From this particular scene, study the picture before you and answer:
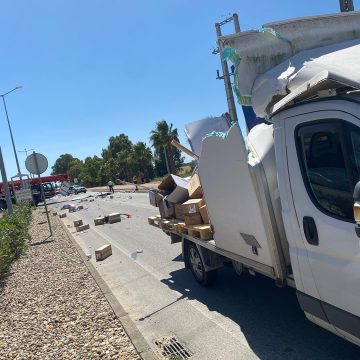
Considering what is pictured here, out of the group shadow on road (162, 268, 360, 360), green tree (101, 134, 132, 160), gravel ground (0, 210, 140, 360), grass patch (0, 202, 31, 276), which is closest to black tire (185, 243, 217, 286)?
shadow on road (162, 268, 360, 360)

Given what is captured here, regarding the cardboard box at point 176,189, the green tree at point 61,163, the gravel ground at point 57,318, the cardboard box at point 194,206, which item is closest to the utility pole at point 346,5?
the cardboard box at point 176,189

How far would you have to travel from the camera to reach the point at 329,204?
316 cm

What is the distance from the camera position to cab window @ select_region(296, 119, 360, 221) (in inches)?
117

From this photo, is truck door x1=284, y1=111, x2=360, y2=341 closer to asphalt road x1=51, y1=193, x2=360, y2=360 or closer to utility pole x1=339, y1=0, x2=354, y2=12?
asphalt road x1=51, y1=193, x2=360, y2=360

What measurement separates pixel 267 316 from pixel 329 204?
241 centimetres

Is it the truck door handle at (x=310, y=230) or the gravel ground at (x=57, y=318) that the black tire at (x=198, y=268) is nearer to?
the gravel ground at (x=57, y=318)

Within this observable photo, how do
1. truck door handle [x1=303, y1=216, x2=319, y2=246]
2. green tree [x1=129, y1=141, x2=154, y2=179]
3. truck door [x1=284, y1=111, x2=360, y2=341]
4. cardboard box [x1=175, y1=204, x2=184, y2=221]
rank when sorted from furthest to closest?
green tree [x1=129, y1=141, x2=154, y2=179] → cardboard box [x1=175, y1=204, x2=184, y2=221] → truck door handle [x1=303, y1=216, x2=319, y2=246] → truck door [x1=284, y1=111, x2=360, y2=341]

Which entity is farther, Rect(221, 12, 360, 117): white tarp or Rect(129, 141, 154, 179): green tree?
Rect(129, 141, 154, 179): green tree

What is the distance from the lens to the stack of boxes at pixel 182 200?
6.23m

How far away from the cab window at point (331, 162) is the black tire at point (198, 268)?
3207 mm

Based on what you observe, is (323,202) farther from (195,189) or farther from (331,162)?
(195,189)

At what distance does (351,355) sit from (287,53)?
2.75 metres

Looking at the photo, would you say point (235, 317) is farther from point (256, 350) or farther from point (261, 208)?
point (261, 208)

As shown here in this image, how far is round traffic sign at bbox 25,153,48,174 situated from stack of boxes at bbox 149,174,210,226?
826 centimetres
